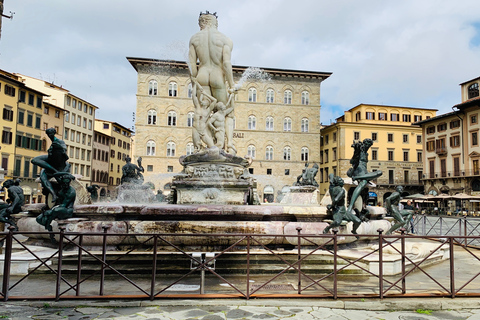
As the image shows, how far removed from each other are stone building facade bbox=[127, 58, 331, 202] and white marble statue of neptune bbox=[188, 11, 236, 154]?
138 ft

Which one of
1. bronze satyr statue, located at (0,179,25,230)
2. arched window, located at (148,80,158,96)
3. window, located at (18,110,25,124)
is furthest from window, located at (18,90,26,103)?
bronze satyr statue, located at (0,179,25,230)

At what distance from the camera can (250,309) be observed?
435 cm

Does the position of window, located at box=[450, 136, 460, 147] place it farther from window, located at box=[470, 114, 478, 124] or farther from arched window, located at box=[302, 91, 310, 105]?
arched window, located at box=[302, 91, 310, 105]

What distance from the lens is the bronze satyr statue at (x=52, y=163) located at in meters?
6.99

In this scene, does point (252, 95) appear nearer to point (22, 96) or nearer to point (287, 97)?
point (287, 97)

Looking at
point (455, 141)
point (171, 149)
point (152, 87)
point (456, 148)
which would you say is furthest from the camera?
point (152, 87)

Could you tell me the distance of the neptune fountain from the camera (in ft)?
21.7

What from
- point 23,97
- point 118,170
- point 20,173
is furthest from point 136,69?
point 118,170

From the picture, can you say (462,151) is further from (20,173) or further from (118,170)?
(118,170)

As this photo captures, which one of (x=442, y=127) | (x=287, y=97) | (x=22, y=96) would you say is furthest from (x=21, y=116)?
(x=442, y=127)

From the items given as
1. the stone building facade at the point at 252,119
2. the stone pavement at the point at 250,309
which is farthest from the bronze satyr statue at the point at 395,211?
the stone building facade at the point at 252,119

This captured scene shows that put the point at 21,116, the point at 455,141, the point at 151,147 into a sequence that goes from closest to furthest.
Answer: the point at 21,116 → the point at 455,141 → the point at 151,147

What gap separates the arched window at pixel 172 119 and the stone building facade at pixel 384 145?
24499 millimetres

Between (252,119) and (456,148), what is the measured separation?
2656 cm
